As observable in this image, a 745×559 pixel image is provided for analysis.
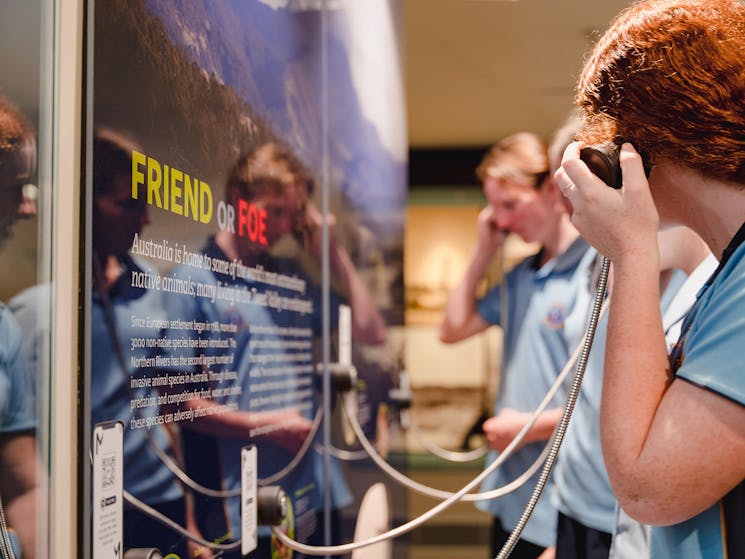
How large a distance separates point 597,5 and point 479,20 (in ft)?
2.62

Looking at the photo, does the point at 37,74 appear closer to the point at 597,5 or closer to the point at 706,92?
the point at 706,92

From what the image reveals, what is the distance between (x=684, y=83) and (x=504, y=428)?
1.40m

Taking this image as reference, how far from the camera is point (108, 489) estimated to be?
80cm

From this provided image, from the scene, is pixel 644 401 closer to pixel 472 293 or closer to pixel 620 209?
pixel 620 209

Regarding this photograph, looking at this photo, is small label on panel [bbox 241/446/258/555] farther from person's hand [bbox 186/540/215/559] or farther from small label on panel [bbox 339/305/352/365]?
small label on panel [bbox 339/305/352/365]

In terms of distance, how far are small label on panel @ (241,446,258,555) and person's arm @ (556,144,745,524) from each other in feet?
1.69

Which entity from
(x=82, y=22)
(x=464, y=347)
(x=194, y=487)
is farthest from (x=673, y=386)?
(x=464, y=347)

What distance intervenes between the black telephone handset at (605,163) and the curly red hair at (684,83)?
0.13ft

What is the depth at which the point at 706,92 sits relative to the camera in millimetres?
973

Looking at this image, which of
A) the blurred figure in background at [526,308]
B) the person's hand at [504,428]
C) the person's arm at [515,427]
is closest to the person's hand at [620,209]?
the blurred figure in background at [526,308]

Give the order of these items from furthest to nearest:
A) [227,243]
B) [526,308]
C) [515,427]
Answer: [526,308] → [515,427] → [227,243]

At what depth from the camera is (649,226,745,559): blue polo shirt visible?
870 mm

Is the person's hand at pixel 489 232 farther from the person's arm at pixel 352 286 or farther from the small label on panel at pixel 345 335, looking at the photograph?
the small label on panel at pixel 345 335

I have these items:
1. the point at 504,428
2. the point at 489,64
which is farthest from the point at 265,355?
the point at 489,64
